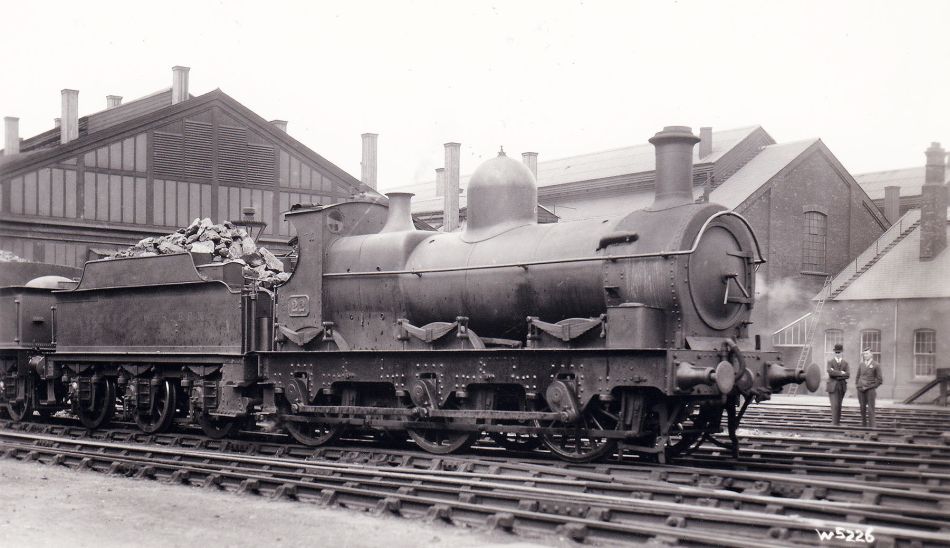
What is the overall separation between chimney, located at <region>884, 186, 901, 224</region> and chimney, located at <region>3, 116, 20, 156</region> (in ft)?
110

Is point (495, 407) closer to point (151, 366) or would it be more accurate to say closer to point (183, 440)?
point (183, 440)

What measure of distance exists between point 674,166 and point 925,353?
799 inches

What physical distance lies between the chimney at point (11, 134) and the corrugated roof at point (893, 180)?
33.7 metres

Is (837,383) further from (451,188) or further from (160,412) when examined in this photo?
(451,188)

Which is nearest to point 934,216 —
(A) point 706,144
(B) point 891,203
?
(A) point 706,144

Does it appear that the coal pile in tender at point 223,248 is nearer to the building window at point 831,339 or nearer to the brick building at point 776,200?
the brick building at point 776,200

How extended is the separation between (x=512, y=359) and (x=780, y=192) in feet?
79.7

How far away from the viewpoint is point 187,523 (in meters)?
8.29

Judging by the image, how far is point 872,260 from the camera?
3083 centimetres

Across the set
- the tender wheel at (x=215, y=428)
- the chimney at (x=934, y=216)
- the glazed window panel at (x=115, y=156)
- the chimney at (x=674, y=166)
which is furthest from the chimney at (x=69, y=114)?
the chimney at (x=674, y=166)

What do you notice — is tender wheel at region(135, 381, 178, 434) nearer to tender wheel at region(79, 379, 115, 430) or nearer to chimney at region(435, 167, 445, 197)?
tender wheel at region(79, 379, 115, 430)

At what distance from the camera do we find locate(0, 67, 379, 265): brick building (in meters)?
33.5

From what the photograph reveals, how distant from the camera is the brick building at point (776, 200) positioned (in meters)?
32.2

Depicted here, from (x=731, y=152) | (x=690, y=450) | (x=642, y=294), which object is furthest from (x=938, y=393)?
(x=642, y=294)
